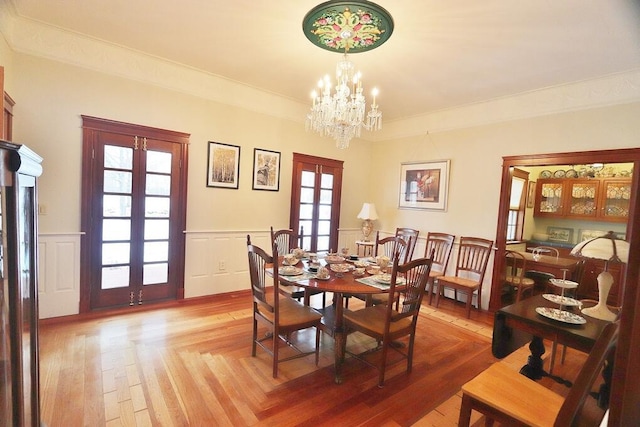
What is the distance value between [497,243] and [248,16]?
399cm

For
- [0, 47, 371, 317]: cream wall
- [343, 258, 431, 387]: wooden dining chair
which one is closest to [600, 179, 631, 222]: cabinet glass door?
[0, 47, 371, 317]: cream wall

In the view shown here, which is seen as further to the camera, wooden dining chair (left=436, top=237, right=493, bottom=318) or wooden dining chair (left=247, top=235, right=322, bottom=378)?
wooden dining chair (left=436, top=237, right=493, bottom=318)

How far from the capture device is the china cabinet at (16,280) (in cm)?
89

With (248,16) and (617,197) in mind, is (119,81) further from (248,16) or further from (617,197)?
(617,197)

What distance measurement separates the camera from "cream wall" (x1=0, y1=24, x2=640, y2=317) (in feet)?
9.85

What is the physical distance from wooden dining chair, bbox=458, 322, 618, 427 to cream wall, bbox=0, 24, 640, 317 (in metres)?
2.82

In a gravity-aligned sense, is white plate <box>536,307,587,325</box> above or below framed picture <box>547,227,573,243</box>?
below

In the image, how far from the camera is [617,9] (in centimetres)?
212

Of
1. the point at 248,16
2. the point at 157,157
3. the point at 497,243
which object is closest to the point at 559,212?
the point at 497,243

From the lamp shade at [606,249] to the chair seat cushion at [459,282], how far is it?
1.81m

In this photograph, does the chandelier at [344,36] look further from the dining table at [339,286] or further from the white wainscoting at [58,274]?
the white wainscoting at [58,274]

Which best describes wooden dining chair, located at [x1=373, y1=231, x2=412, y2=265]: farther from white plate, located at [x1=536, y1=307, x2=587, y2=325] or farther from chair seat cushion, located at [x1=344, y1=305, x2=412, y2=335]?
white plate, located at [x1=536, y1=307, x2=587, y2=325]

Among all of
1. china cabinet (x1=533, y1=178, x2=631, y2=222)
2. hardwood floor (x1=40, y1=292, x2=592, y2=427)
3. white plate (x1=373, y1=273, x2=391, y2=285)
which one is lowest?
hardwood floor (x1=40, y1=292, x2=592, y2=427)

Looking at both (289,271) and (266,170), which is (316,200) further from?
(289,271)
